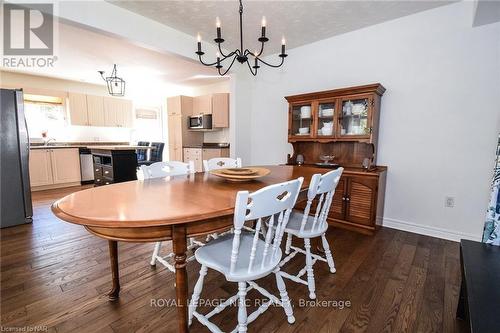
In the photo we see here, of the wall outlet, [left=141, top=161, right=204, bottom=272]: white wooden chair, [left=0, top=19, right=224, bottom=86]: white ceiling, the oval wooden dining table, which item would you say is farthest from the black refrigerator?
the wall outlet

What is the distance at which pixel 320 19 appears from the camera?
2.66 m

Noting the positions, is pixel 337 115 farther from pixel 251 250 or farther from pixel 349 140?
pixel 251 250

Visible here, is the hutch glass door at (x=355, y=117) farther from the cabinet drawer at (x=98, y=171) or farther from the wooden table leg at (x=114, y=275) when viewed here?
the cabinet drawer at (x=98, y=171)

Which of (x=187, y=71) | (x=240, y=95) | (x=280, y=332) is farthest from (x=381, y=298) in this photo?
(x=187, y=71)

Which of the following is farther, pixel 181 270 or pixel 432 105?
pixel 432 105

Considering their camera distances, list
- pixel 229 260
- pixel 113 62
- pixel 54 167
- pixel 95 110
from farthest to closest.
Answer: pixel 95 110 → pixel 54 167 → pixel 113 62 → pixel 229 260

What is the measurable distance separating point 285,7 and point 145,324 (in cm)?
295

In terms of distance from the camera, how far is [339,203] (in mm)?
2799

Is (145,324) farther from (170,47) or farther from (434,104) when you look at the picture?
(434,104)

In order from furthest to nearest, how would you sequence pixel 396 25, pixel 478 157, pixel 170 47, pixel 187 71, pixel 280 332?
pixel 187 71, pixel 170 47, pixel 396 25, pixel 478 157, pixel 280 332

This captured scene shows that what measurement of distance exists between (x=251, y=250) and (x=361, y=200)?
187 centimetres

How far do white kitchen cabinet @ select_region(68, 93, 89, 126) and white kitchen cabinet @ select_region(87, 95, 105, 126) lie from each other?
0.08 m

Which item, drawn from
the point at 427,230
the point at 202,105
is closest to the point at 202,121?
the point at 202,105

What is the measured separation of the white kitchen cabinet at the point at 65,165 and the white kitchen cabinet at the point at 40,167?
79 mm
